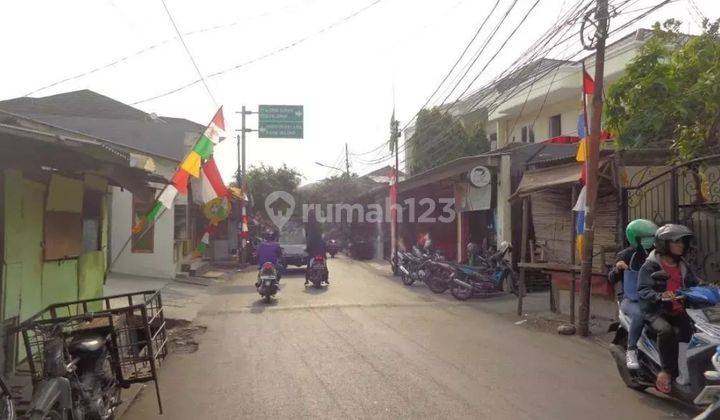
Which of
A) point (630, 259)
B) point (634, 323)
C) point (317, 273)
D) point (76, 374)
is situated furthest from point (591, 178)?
point (317, 273)

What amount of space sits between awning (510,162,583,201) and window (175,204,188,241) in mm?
12423

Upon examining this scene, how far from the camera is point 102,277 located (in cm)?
972

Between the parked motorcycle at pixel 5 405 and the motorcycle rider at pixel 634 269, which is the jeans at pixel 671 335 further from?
the parked motorcycle at pixel 5 405

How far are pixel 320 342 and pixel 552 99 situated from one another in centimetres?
1687

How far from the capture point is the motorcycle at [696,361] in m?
4.04

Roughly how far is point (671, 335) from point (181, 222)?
1828 centimetres

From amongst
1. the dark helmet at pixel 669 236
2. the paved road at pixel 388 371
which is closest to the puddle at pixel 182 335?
the paved road at pixel 388 371

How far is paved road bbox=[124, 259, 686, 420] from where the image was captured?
5.46 meters

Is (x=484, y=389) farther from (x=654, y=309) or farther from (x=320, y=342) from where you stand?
(x=320, y=342)

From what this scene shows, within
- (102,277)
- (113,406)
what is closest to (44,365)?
(113,406)

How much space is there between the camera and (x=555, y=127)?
2336 centimetres

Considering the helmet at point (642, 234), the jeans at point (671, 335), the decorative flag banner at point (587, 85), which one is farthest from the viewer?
the decorative flag banner at point (587, 85)

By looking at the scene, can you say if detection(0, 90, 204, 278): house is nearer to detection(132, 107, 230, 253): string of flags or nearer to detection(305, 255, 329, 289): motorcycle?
detection(305, 255, 329, 289): motorcycle

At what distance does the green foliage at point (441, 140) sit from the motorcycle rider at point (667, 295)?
21263mm
